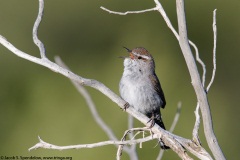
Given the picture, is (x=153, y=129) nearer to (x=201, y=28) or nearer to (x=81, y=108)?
(x=81, y=108)

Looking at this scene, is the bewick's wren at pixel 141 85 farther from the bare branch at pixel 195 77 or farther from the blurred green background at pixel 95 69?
the blurred green background at pixel 95 69

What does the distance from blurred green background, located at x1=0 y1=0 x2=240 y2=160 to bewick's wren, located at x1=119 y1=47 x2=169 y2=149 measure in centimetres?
231

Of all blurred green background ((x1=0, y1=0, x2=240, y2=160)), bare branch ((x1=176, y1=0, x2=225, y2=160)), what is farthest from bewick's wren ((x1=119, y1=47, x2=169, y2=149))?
blurred green background ((x1=0, y1=0, x2=240, y2=160))

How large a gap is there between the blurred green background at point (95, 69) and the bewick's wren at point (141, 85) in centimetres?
231

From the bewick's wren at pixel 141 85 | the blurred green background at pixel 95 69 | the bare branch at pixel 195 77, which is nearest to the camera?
the bare branch at pixel 195 77

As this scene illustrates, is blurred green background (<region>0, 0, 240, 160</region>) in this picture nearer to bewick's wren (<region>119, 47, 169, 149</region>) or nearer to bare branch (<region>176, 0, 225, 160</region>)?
bewick's wren (<region>119, 47, 169, 149</region>)

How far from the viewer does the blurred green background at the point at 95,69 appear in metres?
8.45

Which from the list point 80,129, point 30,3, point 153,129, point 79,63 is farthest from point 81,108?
point 153,129

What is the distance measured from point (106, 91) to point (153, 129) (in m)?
0.46

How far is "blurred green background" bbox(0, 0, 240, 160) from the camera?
8.45 metres

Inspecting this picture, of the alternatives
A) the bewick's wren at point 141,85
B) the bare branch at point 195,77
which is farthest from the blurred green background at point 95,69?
the bare branch at point 195,77

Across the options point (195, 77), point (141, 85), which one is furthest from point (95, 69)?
point (195, 77)

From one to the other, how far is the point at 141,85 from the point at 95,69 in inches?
153

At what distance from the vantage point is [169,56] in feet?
30.3
